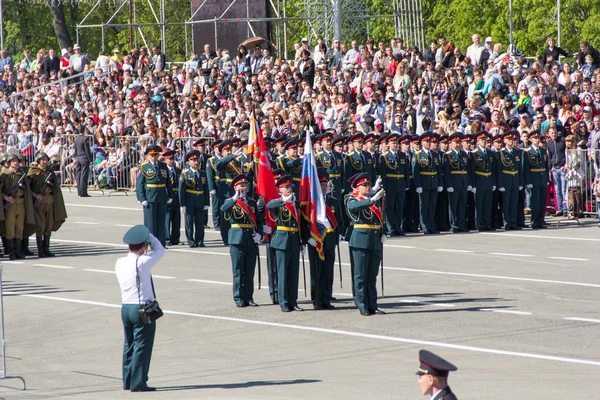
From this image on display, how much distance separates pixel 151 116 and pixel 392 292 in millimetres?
15276

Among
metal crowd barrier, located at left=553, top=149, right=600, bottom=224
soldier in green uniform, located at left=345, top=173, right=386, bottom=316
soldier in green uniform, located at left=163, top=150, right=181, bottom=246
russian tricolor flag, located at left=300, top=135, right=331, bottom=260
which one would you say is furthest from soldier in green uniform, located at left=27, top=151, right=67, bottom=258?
metal crowd barrier, located at left=553, top=149, right=600, bottom=224

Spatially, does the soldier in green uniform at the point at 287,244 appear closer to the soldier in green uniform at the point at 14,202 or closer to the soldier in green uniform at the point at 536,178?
the soldier in green uniform at the point at 14,202

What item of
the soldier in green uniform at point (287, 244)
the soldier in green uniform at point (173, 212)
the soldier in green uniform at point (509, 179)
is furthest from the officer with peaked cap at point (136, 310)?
the soldier in green uniform at point (509, 179)

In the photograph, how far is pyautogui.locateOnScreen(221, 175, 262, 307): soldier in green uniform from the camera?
1437 cm

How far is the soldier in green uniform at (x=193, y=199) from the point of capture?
20.4 meters

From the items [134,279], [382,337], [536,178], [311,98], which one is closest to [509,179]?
[536,178]

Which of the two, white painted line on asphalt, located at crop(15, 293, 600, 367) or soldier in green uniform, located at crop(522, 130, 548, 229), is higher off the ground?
soldier in green uniform, located at crop(522, 130, 548, 229)

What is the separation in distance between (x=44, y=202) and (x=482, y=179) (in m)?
8.15

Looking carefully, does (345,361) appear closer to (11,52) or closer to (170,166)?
(170,166)

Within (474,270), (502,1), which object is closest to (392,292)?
(474,270)

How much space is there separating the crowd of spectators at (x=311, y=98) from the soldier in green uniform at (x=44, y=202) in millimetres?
1555

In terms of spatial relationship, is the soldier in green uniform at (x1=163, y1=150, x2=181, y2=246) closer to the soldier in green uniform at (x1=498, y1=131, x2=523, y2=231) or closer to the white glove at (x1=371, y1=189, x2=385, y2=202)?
the soldier in green uniform at (x1=498, y1=131, x2=523, y2=231)

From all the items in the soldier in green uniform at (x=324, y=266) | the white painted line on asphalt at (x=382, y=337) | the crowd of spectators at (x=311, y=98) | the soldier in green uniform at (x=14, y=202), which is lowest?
the white painted line on asphalt at (x=382, y=337)

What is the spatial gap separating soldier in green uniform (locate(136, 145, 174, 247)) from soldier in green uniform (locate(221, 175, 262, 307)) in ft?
19.3
